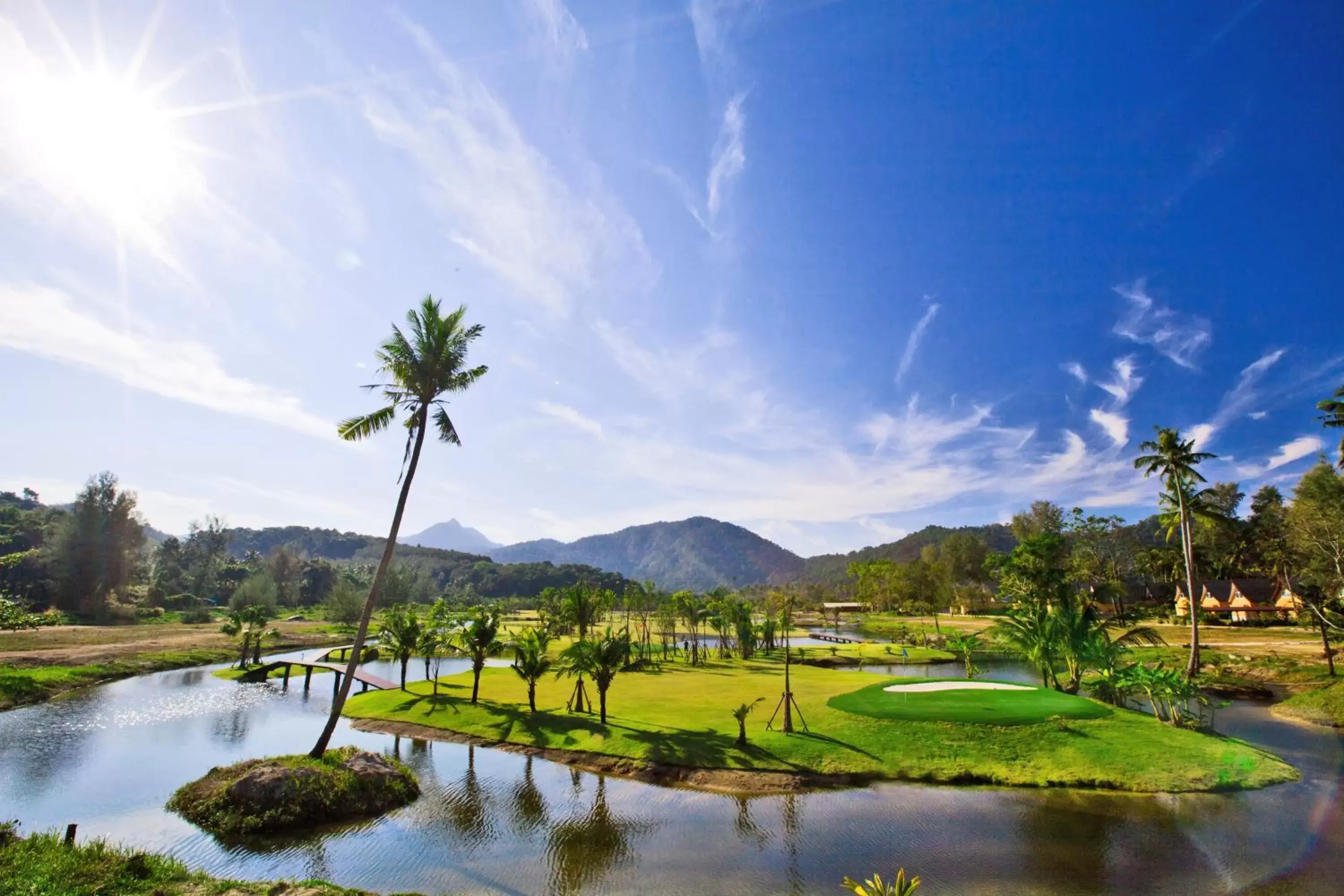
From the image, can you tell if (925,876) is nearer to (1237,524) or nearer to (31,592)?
(1237,524)

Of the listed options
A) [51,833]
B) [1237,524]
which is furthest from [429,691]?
[1237,524]

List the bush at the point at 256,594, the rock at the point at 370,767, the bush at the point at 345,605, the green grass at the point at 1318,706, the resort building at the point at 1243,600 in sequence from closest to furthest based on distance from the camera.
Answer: the rock at the point at 370,767 → the green grass at the point at 1318,706 → the resort building at the point at 1243,600 → the bush at the point at 256,594 → the bush at the point at 345,605

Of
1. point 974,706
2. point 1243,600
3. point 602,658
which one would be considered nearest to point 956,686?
point 974,706

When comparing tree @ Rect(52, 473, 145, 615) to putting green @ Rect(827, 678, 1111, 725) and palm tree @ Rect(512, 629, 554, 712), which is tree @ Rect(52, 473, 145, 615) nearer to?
→ palm tree @ Rect(512, 629, 554, 712)

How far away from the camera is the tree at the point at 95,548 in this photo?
299 ft

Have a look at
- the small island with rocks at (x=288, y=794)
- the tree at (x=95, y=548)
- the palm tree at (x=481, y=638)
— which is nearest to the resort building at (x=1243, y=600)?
the palm tree at (x=481, y=638)

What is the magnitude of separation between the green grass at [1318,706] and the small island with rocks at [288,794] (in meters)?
44.5

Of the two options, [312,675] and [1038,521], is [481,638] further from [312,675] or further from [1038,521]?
[1038,521]

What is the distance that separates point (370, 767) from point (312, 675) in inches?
1652

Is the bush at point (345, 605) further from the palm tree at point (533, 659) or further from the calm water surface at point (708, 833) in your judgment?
the palm tree at point (533, 659)

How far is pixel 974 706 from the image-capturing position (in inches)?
1085

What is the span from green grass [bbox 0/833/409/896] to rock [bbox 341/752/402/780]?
6.50m

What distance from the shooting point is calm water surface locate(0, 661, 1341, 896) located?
14.6 m

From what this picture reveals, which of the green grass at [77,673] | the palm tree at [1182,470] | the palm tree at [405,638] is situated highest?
the palm tree at [1182,470]
